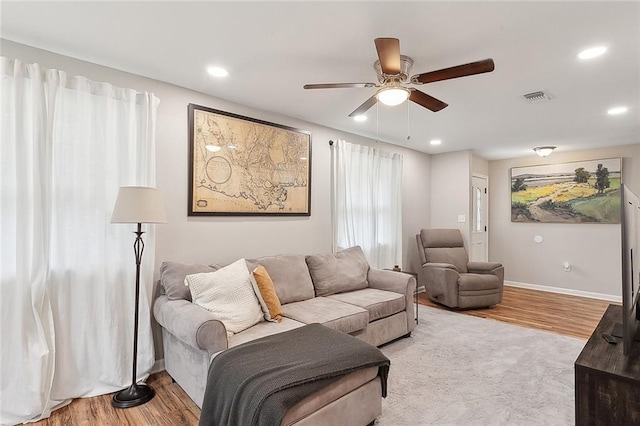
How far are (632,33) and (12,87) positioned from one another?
3.95 metres

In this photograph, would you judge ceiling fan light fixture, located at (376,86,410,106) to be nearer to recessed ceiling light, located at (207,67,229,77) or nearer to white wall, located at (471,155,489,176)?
recessed ceiling light, located at (207,67,229,77)

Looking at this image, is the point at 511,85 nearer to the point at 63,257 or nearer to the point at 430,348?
the point at 430,348

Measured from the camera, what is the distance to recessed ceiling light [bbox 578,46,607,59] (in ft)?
7.31

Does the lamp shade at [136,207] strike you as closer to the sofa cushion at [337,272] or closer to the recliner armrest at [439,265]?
the sofa cushion at [337,272]

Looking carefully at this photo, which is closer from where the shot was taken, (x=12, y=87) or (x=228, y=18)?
(x=228, y=18)

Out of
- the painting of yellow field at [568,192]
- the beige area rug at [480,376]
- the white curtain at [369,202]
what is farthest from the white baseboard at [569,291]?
the white curtain at [369,202]

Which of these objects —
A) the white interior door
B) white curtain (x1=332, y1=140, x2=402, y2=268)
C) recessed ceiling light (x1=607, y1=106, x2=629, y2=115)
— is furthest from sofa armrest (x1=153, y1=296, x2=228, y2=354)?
the white interior door

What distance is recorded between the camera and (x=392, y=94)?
229 centimetres

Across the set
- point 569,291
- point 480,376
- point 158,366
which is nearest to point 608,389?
point 480,376

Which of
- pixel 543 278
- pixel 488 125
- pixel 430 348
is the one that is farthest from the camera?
pixel 543 278

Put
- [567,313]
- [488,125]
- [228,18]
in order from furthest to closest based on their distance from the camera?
[567,313] < [488,125] < [228,18]

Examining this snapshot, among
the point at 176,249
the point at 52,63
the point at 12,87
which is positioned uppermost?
the point at 52,63

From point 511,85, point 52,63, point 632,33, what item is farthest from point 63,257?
point 632,33

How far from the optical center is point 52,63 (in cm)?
240
